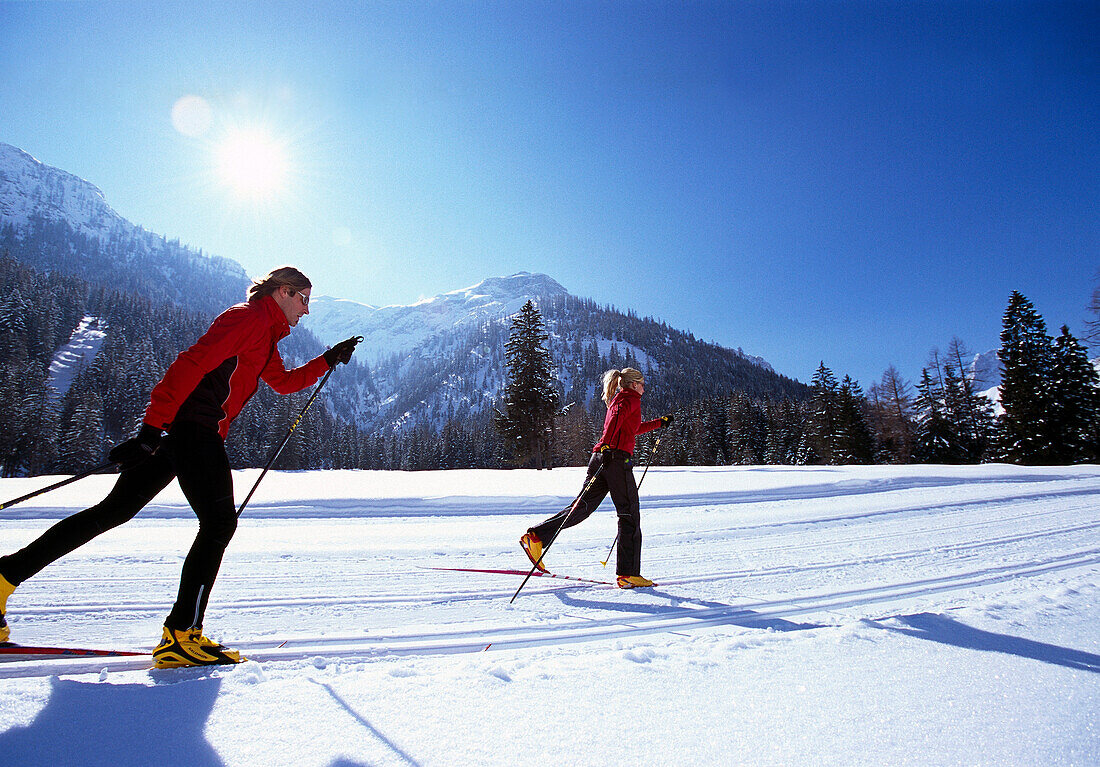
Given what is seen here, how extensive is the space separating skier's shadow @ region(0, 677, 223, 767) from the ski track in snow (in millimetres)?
588

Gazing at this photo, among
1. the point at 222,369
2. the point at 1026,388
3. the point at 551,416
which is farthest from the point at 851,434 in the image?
the point at 222,369

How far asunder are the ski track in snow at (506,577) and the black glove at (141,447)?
3.16 feet

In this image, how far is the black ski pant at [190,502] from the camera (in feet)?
7.22

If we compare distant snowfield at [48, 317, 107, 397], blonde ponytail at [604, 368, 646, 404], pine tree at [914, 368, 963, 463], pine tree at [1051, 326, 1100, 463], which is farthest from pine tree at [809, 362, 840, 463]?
distant snowfield at [48, 317, 107, 397]

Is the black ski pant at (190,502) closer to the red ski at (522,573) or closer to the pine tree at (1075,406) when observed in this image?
the red ski at (522,573)

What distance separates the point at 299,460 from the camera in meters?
55.0

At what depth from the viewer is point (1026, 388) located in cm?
3027

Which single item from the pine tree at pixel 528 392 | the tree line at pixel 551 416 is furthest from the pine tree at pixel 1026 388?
the pine tree at pixel 528 392

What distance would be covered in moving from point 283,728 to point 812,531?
672 cm

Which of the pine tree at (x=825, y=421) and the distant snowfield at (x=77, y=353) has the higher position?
the distant snowfield at (x=77, y=353)

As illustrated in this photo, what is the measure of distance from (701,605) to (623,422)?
1679 millimetres

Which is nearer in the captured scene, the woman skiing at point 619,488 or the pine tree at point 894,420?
the woman skiing at point 619,488

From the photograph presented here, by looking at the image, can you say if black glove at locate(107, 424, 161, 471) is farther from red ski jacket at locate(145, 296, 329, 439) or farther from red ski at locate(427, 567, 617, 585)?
red ski at locate(427, 567, 617, 585)

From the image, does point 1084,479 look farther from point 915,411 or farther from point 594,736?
point 915,411
